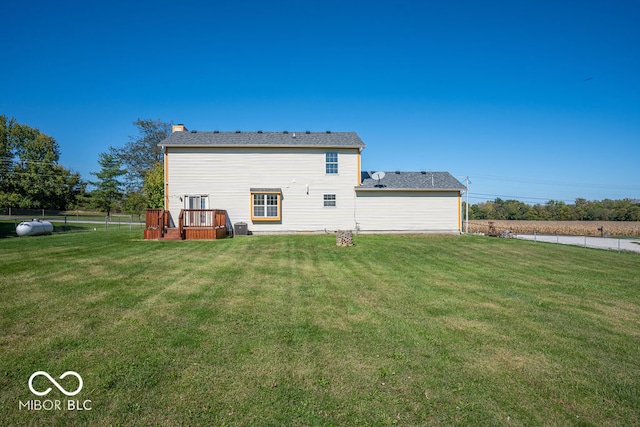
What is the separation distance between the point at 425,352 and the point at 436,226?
17.7 metres

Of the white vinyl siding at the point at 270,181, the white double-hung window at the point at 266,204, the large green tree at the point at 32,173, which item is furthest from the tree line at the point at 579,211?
the large green tree at the point at 32,173

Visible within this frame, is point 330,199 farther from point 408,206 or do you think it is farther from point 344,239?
point 344,239

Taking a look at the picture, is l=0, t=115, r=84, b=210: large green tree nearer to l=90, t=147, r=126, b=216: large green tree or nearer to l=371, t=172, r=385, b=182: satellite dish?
l=90, t=147, r=126, b=216: large green tree

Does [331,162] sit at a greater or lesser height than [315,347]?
greater

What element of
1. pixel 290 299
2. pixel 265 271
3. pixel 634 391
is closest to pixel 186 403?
pixel 290 299

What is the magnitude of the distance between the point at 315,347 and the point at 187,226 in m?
14.2

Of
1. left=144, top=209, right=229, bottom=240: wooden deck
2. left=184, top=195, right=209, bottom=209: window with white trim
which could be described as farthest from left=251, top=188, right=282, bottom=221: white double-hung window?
left=184, top=195, right=209, bottom=209: window with white trim

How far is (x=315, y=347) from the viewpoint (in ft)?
13.4

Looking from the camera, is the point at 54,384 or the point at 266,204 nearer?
the point at 54,384

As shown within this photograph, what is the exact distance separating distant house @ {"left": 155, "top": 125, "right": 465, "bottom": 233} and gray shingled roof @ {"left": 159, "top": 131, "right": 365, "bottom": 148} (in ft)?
0.20

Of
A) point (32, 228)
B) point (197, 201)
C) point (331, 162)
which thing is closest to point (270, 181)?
point (331, 162)

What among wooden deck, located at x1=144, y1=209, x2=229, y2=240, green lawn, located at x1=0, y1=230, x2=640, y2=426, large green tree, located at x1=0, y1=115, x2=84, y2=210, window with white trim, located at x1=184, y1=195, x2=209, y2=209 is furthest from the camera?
large green tree, located at x1=0, y1=115, x2=84, y2=210

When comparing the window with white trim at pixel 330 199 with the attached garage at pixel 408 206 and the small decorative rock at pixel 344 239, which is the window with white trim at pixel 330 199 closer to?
the attached garage at pixel 408 206

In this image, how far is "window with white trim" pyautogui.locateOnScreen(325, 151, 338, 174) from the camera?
20.0 metres
